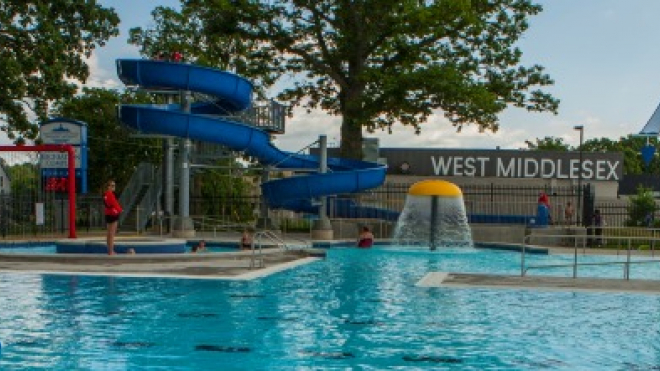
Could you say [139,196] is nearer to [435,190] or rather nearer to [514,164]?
[435,190]

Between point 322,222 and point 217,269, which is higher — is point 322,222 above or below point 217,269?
above

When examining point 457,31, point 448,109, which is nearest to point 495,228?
point 448,109

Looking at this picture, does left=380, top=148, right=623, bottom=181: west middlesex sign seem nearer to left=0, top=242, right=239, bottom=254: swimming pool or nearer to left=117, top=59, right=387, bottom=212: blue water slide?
left=117, top=59, right=387, bottom=212: blue water slide

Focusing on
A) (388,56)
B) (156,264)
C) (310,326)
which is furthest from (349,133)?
(310,326)

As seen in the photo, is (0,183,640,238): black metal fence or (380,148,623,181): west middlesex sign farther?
(380,148,623,181): west middlesex sign

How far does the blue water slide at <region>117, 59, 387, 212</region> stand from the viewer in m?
32.3

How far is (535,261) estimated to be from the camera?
27.3 m

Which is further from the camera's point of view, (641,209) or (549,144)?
(549,144)

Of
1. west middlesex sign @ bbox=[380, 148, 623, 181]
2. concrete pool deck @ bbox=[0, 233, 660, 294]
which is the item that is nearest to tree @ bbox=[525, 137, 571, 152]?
west middlesex sign @ bbox=[380, 148, 623, 181]

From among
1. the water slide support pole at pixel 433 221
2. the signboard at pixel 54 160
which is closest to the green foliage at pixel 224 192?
the signboard at pixel 54 160

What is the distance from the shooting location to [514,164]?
58.3 m

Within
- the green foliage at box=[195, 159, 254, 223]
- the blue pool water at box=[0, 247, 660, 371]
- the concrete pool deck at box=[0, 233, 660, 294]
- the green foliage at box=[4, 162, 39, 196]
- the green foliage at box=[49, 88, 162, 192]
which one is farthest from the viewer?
the green foliage at box=[49, 88, 162, 192]

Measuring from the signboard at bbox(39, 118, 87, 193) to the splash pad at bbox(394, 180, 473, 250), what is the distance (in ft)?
43.6

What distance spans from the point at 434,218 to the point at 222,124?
8.84 metres
